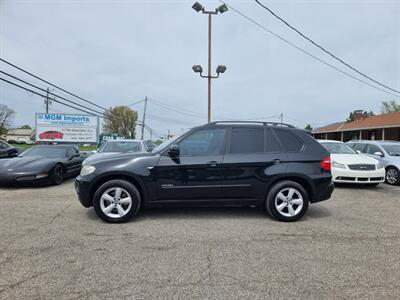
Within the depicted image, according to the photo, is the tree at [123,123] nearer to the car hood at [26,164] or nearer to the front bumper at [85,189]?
the car hood at [26,164]

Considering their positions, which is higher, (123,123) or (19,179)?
(123,123)

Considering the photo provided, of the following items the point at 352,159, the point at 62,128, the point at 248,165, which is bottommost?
the point at 248,165

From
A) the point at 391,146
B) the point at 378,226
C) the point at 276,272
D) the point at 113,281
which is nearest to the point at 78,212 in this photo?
the point at 113,281

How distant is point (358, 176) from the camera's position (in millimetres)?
8477

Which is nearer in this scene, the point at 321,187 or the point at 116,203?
the point at 116,203

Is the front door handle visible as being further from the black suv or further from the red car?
the red car

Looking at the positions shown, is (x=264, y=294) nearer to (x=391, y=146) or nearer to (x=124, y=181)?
(x=124, y=181)

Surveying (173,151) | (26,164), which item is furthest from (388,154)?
(26,164)

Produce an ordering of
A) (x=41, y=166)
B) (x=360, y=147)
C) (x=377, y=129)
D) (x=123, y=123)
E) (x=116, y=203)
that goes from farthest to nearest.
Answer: (x=123, y=123), (x=377, y=129), (x=360, y=147), (x=41, y=166), (x=116, y=203)

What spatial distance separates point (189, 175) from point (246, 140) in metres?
1.21

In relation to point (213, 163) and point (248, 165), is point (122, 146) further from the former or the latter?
point (248, 165)

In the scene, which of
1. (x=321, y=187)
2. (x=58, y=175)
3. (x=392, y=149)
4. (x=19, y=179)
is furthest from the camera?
(x=392, y=149)

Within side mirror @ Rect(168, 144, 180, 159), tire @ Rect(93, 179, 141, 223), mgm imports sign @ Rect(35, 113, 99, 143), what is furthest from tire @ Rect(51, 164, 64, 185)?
mgm imports sign @ Rect(35, 113, 99, 143)

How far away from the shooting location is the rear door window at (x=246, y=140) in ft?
16.9
